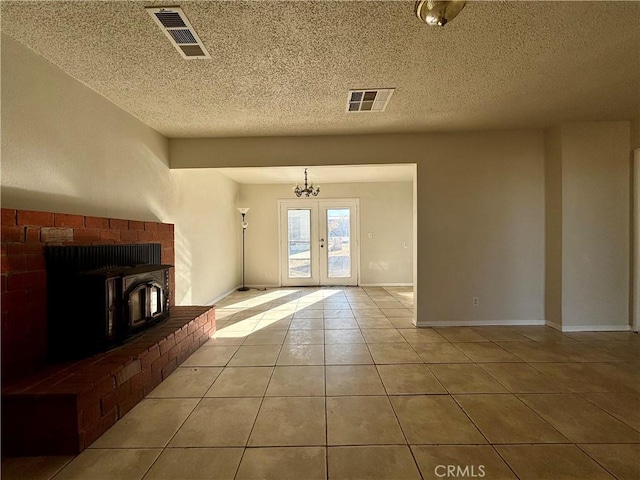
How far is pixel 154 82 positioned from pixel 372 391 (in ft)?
9.91

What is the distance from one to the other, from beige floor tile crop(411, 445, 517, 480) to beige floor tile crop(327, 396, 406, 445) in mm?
151

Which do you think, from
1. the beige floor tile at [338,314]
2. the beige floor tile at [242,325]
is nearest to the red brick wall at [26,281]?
the beige floor tile at [242,325]

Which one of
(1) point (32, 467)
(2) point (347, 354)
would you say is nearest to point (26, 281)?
(1) point (32, 467)

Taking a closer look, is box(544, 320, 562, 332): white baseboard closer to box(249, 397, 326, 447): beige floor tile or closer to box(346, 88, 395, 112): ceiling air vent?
box(249, 397, 326, 447): beige floor tile

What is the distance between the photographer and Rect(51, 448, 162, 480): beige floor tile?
1.40 m

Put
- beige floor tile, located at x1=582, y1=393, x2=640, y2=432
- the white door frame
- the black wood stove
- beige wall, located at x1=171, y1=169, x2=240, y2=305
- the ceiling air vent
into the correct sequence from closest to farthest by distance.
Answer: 1. beige floor tile, located at x1=582, y1=393, x2=640, y2=432
2. the black wood stove
3. the ceiling air vent
4. the white door frame
5. beige wall, located at x1=171, y1=169, x2=240, y2=305

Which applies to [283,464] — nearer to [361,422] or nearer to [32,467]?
[361,422]

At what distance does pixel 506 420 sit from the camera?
1.79 meters

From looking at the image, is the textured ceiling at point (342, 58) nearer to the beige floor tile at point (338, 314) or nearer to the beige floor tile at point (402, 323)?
the beige floor tile at point (402, 323)

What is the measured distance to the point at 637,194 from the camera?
10.7 ft

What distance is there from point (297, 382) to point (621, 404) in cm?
226

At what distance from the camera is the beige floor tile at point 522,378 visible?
2.13 m

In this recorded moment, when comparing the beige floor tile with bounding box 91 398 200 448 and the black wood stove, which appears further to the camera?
the black wood stove

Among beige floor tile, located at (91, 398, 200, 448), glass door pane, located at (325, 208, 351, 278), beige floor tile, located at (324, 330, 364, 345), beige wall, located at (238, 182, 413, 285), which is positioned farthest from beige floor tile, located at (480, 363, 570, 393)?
glass door pane, located at (325, 208, 351, 278)
